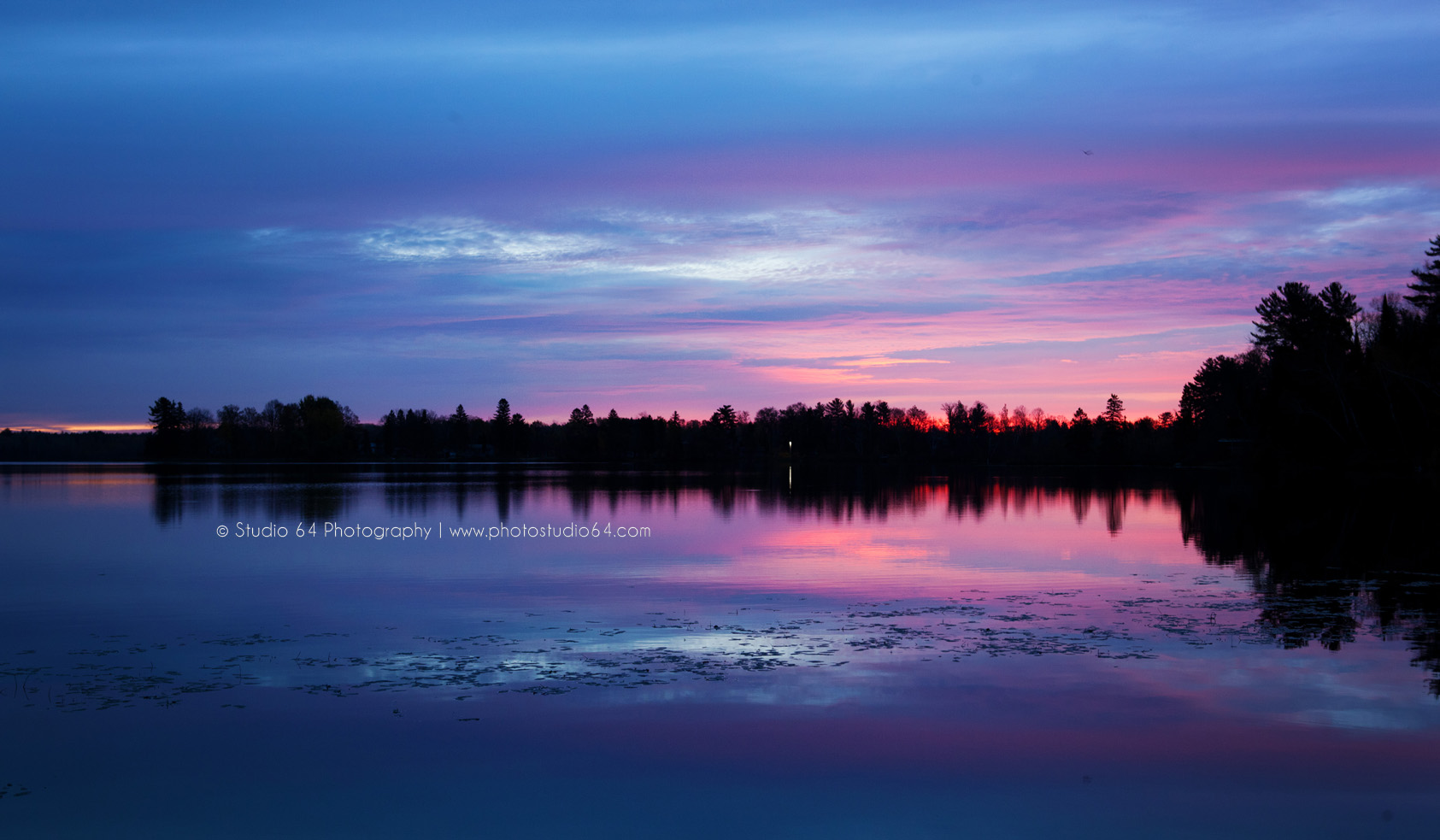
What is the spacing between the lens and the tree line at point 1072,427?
62844 millimetres

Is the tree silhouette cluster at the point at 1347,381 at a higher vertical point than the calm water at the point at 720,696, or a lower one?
higher

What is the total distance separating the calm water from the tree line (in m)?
48.8

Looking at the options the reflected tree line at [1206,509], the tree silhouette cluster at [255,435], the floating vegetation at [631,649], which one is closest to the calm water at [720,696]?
the floating vegetation at [631,649]

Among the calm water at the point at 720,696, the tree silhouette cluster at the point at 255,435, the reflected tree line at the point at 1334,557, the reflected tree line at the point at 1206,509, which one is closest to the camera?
the calm water at the point at 720,696

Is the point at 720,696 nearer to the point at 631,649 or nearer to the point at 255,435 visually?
the point at 631,649

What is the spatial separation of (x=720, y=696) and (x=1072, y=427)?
13267 cm

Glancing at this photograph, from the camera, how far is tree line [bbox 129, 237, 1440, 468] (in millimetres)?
62844

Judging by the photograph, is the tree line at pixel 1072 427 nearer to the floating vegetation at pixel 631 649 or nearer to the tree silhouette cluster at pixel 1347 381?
the tree silhouette cluster at pixel 1347 381

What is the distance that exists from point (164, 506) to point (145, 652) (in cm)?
2970

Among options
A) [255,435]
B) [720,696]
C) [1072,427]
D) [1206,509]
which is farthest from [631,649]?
[255,435]

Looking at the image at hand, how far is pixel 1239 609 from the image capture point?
Result: 14852mm

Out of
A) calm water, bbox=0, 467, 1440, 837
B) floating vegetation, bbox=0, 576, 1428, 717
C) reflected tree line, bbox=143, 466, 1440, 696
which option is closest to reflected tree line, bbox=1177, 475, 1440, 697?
reflected tree line, bbox=143, 466, 1440, 696

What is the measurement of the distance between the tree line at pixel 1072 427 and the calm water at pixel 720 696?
48791mm

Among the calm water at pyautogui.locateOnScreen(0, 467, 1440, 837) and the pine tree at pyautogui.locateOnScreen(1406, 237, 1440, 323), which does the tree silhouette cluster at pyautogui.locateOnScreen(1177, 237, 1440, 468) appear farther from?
the calm water at pyautogui.locateOnScreen(0, 467, 1440, 837)
